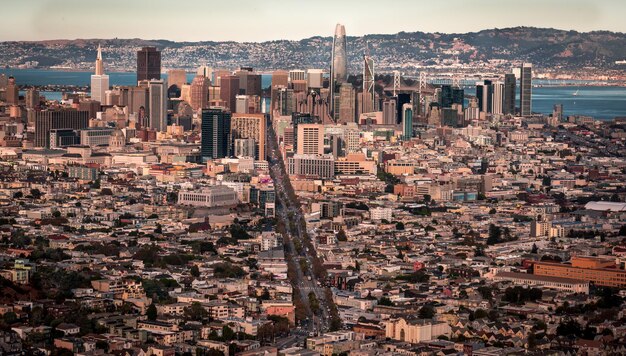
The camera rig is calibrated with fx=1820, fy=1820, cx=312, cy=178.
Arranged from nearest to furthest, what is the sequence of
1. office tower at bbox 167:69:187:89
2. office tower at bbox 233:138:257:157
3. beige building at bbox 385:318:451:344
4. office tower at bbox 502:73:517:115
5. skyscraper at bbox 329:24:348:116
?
beige building at bbox 385:318:451:344 → office tower at bbox 233:138:257:157 → skyscraper at bbox 329:24:348:116 → office tower at bbox 502:73:517:115 → office tower at bbox 167:69:187:89

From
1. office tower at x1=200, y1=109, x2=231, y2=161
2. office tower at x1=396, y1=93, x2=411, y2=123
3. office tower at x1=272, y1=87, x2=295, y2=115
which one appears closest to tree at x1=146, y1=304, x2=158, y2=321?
office tower at x1=200, y1=109, x2=231, y2=161

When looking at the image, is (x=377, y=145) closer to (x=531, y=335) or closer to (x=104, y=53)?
(x=531, y=335)

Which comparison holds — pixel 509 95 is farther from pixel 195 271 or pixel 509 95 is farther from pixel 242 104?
pixel 195 271

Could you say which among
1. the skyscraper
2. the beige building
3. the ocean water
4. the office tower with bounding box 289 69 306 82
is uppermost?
the skyscraper

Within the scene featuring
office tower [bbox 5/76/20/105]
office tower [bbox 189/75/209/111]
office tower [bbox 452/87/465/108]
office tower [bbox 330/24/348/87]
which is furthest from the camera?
office tower [bbox 330/24/348/87]

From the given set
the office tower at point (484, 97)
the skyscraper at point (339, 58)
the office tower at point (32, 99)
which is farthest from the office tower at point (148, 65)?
the office tower at point (484, 97)

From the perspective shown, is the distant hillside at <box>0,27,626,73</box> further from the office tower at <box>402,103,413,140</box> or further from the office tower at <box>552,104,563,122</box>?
the office tower at <box>402,103,413,140</box>

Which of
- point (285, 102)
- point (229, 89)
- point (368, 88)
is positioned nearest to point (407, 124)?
point (285, 102)
